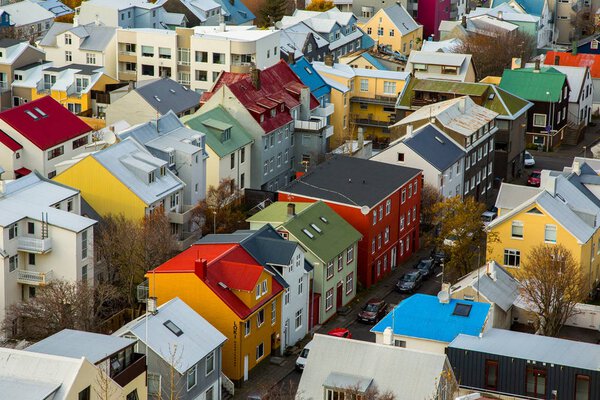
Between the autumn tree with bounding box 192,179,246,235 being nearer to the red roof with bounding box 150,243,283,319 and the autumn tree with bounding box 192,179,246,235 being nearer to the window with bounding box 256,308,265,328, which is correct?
the red roof with bounding box 150,243,283,319

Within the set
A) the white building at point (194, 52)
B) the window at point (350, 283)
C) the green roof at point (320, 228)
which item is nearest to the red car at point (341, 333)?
the green roof at point (320, 228)

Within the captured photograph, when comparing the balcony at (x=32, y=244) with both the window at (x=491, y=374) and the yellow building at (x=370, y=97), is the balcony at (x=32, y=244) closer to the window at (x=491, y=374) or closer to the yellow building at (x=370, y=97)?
the window at (x=491, y=374)

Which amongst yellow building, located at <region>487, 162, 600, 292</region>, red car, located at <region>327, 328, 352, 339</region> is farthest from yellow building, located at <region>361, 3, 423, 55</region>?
red car, located at <region>327, 328, 352, 339</region>

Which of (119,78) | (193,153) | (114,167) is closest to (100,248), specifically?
(114,167)

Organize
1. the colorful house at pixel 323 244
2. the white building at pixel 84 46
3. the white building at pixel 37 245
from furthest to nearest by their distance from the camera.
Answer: the white building at pixel 84 46
the colorful house at pixel 323 244
the white building at pixel 37 245

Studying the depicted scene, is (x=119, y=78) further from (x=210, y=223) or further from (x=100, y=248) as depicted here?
(x=100, y=248)

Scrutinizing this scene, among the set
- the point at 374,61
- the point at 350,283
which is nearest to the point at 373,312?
the point at 350,283
